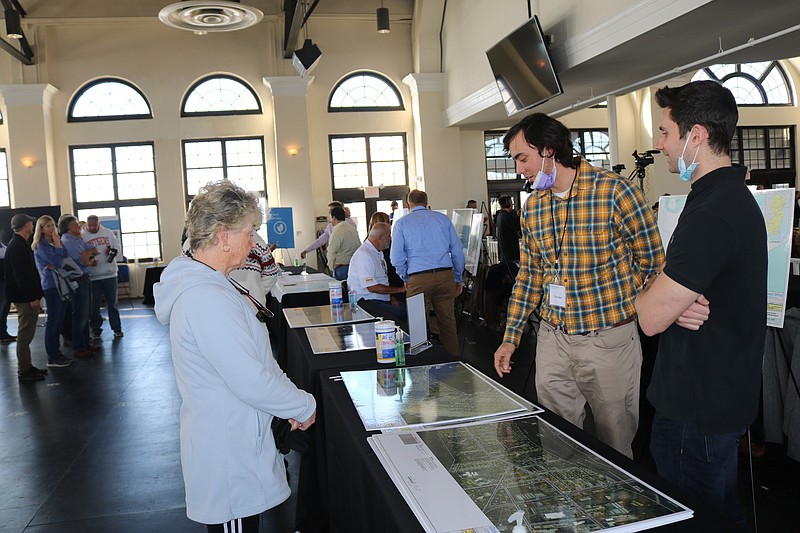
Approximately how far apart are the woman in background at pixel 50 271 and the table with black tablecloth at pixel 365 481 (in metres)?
5.21

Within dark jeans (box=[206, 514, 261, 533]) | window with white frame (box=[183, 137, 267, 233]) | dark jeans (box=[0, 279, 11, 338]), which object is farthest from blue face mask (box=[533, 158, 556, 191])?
window with white frame (box=[183, 137, 267, 233])

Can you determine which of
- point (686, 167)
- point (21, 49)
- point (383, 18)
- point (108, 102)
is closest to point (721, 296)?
point (686, 167)

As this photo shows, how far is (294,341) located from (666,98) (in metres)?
2.40

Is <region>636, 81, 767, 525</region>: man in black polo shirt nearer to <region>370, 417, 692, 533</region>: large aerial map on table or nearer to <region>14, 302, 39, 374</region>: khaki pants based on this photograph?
<region>370, 417, 692, 533</region>: large aerial map on table

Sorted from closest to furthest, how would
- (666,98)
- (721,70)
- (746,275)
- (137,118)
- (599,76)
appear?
(746,275) → (666,98) → (599,76) → (137,118) → (721,70)

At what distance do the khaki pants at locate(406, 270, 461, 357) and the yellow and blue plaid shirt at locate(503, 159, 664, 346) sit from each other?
281cm

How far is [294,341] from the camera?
351 cm

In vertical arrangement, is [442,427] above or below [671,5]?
below

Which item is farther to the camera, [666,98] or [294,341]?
[294,341]

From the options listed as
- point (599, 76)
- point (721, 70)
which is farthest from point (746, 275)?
point (721, 70)

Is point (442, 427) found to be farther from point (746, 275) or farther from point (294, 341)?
point (294, 341)

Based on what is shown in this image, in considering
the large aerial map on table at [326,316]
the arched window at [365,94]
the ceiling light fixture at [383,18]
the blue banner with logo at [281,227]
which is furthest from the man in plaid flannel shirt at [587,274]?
the arched window at [365,94]

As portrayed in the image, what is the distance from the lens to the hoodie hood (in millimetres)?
1725

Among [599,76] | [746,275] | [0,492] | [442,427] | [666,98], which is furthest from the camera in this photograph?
[599,76]
